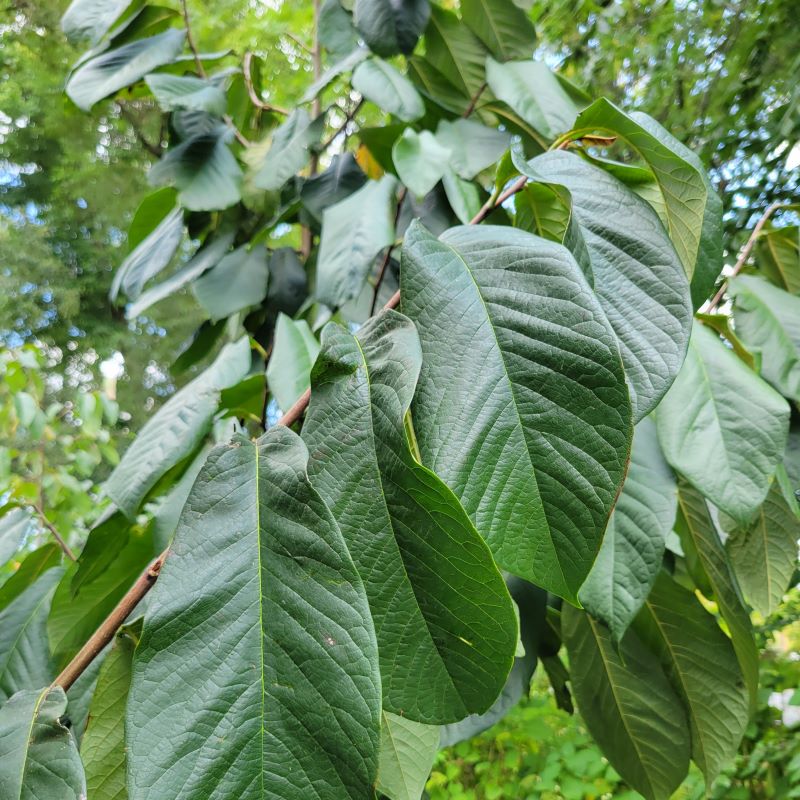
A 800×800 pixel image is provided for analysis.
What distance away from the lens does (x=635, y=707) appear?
0.52 meters

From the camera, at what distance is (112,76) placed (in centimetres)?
73

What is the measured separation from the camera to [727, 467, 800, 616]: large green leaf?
0.50 m

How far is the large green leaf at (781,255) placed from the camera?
633 mm

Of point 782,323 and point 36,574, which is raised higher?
point 782,323

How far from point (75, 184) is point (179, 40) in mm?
5147

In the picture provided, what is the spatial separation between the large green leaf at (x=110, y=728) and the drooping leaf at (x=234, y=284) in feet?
1.49

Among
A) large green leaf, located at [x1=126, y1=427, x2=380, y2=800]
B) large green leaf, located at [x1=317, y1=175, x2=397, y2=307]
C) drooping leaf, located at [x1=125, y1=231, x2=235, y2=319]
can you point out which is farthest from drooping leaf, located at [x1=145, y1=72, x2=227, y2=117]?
large green leaf, located at [x1=126, y1=427, x2=380, y2=800]

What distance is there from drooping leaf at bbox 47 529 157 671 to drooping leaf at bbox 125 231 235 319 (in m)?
0.34

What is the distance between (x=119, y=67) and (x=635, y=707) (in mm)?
815

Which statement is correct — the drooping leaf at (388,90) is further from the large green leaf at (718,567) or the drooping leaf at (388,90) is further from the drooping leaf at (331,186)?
the large green leaf at (718,567)

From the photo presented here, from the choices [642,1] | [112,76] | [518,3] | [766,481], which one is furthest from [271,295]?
[642,1]

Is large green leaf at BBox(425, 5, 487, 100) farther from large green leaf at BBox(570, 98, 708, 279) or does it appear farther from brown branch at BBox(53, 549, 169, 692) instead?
brown branch at BBox(53, 549, 169, 692)

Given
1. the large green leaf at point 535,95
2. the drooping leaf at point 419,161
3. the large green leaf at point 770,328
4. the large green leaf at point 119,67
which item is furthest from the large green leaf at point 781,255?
the large green leaf at point 119,67

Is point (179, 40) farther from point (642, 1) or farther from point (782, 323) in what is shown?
point (642, 1)
